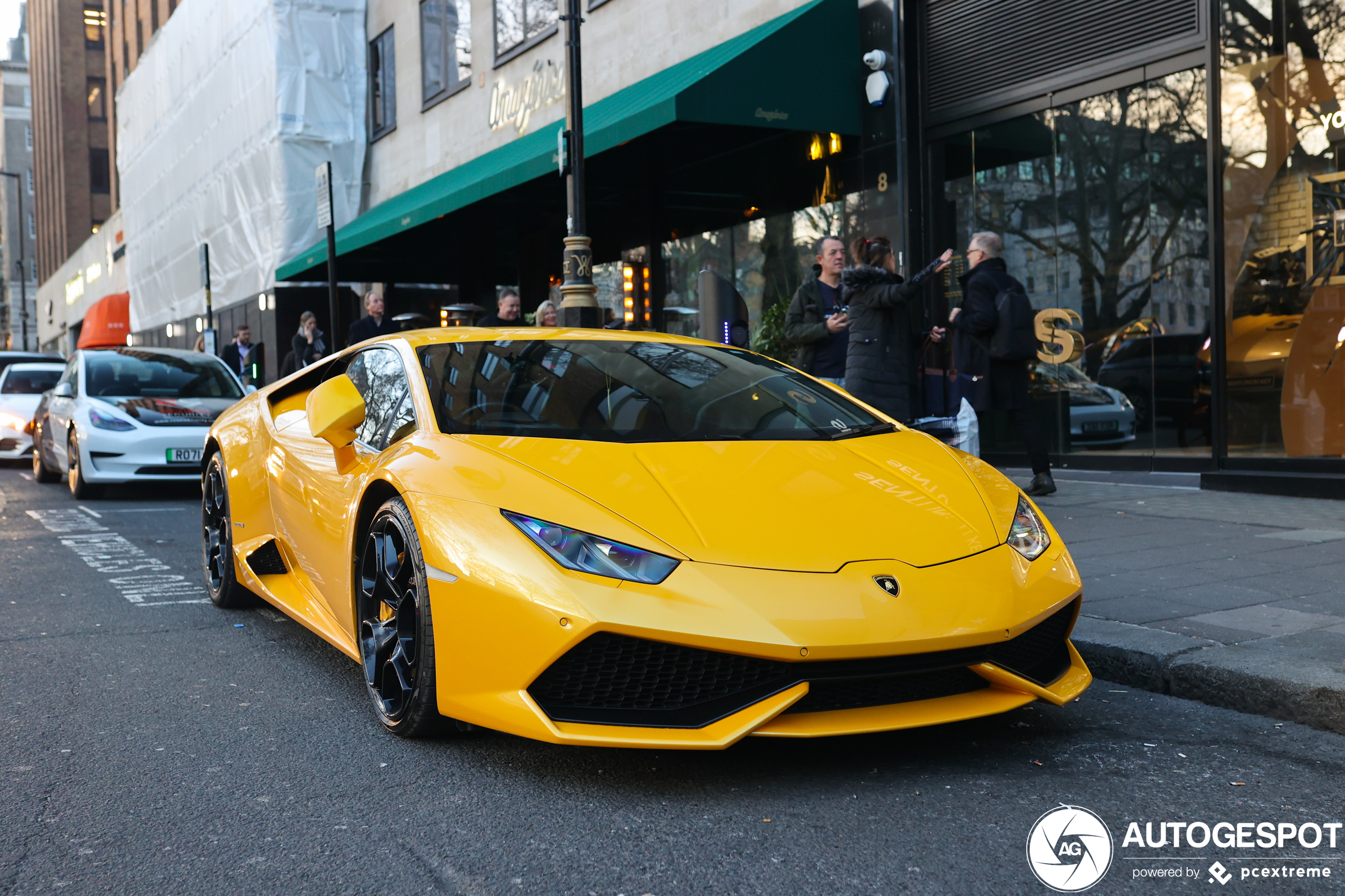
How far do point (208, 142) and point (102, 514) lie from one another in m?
23.5

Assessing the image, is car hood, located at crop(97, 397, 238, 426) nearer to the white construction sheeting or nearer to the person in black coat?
the person in black coat

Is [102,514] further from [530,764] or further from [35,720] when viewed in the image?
[530,764]

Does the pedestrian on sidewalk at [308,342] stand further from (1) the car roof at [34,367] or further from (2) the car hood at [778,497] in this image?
(2) the car hood at [778,497]

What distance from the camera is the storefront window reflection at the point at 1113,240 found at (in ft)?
31.3

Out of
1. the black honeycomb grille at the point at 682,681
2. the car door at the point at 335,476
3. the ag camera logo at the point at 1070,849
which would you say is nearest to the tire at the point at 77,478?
the car door at the point at 335,476

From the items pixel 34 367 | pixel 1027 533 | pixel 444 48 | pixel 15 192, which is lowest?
pixel 1027 533

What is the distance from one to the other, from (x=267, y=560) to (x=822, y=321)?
425 cm

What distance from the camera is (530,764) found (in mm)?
3271

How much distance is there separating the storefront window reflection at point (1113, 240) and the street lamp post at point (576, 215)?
3.93m

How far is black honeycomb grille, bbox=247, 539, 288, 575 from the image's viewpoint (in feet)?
16.0

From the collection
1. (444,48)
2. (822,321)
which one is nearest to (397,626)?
(822,321)

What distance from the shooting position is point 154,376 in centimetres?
1120

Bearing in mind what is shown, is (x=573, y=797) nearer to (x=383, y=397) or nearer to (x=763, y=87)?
(x=383, y=397)

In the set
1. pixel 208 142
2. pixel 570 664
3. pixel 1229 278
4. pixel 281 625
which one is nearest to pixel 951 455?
pixel 570 664
